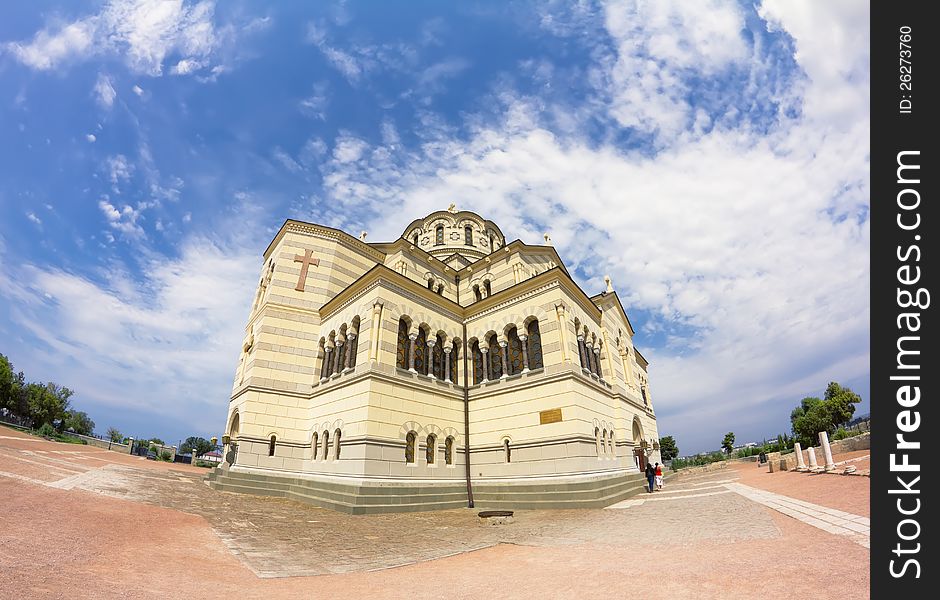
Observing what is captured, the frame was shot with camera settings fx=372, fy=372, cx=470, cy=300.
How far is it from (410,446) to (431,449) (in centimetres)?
110

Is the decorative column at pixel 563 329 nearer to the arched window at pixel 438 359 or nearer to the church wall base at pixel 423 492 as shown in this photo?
the church wall base at pixel 423 492

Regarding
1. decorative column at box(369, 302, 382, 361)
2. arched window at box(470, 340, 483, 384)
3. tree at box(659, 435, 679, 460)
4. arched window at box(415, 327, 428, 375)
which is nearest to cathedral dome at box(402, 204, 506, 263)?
arched window at box(470, 340, 483, 384)

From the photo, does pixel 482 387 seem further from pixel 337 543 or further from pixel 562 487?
pixel 337 543

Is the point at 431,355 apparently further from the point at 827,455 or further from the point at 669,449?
the point at 669,449

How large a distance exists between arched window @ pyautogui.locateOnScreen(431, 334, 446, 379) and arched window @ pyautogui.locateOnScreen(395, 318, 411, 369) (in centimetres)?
142

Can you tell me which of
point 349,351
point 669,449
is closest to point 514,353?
point 349,351

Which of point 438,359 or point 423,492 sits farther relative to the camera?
point 438,359

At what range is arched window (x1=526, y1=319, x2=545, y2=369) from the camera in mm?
16500

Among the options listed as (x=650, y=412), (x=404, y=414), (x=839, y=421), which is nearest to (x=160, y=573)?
(x=404, y=414)

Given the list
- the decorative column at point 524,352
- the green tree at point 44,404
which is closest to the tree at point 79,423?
the green tree at point 44,404

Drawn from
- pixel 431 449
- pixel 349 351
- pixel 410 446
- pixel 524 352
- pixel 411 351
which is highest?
pixel 524 352

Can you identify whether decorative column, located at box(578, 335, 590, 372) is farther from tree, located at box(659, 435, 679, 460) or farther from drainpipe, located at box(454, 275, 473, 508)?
tree, located at box(659, 435, 679, 460)

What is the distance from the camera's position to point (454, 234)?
28.6m

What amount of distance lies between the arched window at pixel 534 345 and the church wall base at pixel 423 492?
4788 mm
